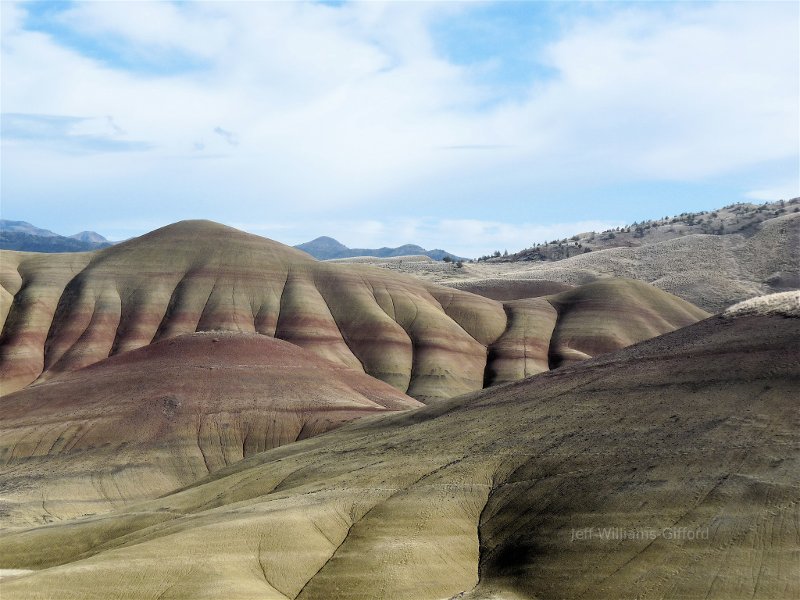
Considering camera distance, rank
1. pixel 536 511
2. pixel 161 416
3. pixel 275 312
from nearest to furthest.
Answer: pixel 536 511, pixel 161 416, pixel 275 312

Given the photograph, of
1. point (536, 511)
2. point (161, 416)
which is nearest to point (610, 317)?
point (161, 416)

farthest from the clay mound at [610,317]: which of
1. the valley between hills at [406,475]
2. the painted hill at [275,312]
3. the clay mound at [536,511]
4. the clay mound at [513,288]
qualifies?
the clay mound at [536,511]

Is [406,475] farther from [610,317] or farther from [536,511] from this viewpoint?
[610,317]

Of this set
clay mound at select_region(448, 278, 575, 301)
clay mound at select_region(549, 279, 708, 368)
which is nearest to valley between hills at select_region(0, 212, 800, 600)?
clay mound at select_region(549, 279, 708, 368)

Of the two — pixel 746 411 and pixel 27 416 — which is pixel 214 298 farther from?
pixel 746 411

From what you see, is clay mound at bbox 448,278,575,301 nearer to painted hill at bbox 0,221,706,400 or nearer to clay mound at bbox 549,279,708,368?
clay mound at bbox 549,279,708,368

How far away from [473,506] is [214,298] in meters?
102

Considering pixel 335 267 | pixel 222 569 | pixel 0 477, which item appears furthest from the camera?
pixel 335 267

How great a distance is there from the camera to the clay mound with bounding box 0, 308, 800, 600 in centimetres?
3678

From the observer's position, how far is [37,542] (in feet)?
186

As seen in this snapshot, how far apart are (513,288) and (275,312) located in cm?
6597

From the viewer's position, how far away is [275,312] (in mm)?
140250

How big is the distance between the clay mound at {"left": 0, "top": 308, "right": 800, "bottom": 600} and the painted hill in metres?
66.5

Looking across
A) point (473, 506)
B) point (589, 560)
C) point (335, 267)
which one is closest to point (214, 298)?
point (335, 267)
